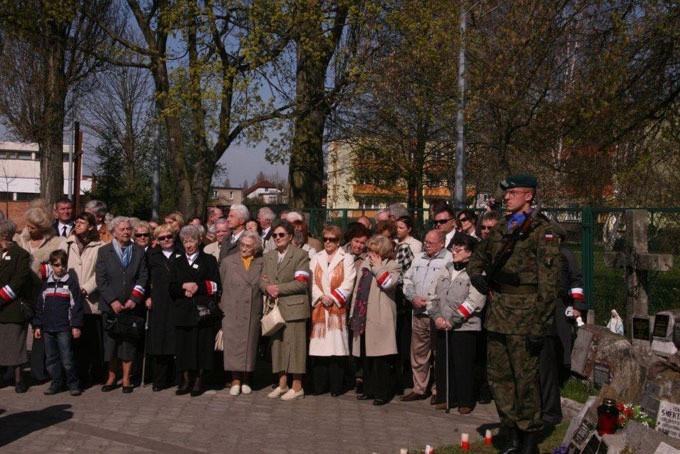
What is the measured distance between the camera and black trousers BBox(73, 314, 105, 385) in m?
10.6

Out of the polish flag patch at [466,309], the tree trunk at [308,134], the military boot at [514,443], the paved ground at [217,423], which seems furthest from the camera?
the tree trunk at [308,134]

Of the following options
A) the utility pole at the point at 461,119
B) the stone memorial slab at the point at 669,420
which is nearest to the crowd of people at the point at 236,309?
the stone memorial slab at the point at 669,420

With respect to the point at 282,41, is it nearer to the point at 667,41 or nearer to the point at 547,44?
the point at 547,44

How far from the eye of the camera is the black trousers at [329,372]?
34.0 feet

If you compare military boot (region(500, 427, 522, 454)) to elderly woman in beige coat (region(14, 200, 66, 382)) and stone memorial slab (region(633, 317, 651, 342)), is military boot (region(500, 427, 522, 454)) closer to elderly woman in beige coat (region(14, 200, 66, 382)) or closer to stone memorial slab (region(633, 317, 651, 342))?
stone memorial slab (region(633, 317, 651, 342))

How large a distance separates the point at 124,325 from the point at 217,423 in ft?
6.85

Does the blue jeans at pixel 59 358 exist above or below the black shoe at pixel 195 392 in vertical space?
above

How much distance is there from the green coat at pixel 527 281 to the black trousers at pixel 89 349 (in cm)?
521

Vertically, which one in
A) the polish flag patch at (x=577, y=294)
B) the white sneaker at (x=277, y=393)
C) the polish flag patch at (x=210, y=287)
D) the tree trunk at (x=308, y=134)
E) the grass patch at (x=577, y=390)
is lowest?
the white sneaker at (x=277, y=393)

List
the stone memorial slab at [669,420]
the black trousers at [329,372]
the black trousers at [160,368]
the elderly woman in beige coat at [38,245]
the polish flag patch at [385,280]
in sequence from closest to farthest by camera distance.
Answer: the stone memorial slab at [669,420], the polish flag patch at [385,280], the black trousers at [329,372], the black trousers at [160,368], the elderly woman in beige coat at [38,245]

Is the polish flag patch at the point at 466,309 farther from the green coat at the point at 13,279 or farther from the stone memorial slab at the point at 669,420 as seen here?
the green coat at the point at 13,279

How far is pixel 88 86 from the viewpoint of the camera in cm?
2839

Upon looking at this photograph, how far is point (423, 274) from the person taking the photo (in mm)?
9773

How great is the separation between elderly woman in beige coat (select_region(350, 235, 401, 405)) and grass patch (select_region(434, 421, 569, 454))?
202 cm
